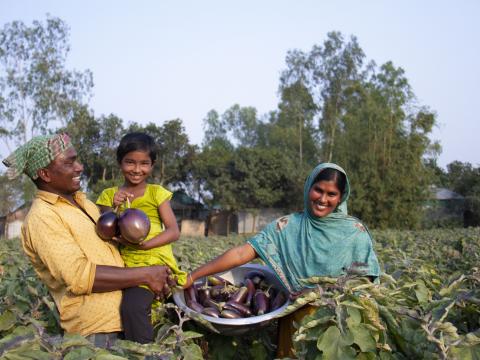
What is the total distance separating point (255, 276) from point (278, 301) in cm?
34

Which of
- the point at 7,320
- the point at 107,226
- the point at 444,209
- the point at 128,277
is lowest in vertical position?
the point at 7,320

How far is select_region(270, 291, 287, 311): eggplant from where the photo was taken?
2.77 m

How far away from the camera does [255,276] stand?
3.10m

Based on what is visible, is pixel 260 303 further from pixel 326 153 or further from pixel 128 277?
pixel 326 153

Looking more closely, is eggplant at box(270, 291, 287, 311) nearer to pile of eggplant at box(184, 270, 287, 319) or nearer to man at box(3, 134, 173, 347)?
pile of eggplant at box(184, 270, 287, 319)

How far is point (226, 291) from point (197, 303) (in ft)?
0.97

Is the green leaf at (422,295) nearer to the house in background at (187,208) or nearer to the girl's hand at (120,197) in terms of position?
the girl's hand at (120,197)

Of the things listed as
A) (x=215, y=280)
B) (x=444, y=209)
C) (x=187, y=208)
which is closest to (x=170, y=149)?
(x=187, y=208)

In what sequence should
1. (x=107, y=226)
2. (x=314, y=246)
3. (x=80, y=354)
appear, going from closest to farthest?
(x=80, y=354), (x=107, y=226), (x=314, y=246)

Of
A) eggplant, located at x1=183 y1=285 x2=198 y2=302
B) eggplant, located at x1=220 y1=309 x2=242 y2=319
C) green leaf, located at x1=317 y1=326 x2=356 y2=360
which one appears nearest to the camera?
green leaf, located at x1=317 y1=326 x2=356 y2=360

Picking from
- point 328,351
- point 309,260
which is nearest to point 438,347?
point 328,351

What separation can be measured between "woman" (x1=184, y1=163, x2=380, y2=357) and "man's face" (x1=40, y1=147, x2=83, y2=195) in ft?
2.86

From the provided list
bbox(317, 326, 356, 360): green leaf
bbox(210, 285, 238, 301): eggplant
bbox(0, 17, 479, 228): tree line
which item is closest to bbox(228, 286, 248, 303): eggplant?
bbox(210, 285, 238, 301): eggplant

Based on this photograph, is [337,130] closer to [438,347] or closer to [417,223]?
[417,223]
